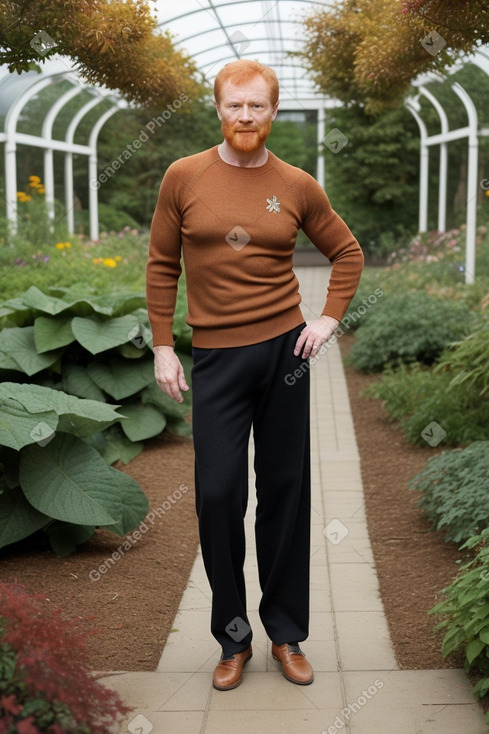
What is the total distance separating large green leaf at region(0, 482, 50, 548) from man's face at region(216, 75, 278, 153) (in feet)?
6.45

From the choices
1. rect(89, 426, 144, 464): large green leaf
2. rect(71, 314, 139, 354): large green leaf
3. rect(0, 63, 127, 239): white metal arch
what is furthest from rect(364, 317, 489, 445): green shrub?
rect(0, 63, 127, 239): white metal arch

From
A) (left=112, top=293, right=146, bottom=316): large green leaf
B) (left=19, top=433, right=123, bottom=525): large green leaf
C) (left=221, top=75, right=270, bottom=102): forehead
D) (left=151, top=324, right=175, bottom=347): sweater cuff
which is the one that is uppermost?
(left=221, top=75, right=270, bottom=102): forehead

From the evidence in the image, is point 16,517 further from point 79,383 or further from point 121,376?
point 121,376

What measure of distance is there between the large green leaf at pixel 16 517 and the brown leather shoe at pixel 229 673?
4.18 feet

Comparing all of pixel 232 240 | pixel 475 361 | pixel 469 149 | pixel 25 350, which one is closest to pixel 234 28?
pixel 469 149

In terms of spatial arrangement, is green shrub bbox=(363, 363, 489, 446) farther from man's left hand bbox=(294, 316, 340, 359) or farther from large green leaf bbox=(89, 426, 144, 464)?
man's left hand bbox=(294, 316, 340, 359)

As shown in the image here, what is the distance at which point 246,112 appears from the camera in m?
2.69

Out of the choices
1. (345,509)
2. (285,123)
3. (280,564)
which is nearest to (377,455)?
(345,509)

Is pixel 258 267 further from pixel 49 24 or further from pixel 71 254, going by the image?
pixel 71 254

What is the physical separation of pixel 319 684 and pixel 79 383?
3252mm

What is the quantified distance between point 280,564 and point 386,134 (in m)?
17.9

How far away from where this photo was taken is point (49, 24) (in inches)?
153

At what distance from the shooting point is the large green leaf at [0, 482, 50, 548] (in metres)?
3.90

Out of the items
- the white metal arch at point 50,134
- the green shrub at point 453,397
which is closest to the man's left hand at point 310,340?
the green shrub at point 453,397
